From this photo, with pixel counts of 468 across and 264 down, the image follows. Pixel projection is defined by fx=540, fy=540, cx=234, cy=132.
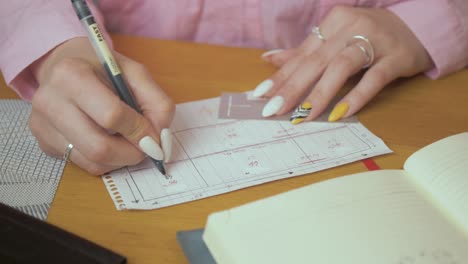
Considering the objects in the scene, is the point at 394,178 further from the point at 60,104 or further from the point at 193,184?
the point at 60,104

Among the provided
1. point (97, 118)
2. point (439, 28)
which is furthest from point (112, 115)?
point (439, 28)

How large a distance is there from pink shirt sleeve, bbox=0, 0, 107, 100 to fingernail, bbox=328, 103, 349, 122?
1.07 feet

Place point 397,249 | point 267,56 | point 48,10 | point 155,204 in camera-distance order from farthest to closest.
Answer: point 267,56
point 48,10
point 155,204
point 397,249

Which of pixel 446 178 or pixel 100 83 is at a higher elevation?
pixel 100 83

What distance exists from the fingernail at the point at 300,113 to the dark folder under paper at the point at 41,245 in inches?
11.9

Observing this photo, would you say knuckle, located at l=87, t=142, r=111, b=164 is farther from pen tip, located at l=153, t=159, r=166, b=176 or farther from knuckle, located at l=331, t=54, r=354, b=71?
knuckle, located at l=331, t=54, r=354, b=71

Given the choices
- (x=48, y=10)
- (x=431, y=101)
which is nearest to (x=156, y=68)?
(x=48, y=10)

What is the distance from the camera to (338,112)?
2.26 ft

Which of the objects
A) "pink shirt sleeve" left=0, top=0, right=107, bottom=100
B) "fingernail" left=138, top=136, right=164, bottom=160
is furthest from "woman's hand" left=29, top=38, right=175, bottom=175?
"pink shirt sleeve" left=0, top=0, right=107, bottom=100

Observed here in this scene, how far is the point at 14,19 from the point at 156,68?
0.20 metres

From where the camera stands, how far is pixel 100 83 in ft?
1.76

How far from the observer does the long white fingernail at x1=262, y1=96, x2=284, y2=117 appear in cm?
68

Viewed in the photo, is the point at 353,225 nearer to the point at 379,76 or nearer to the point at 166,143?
the point at 166,143

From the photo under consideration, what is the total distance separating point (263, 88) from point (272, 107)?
0.05 meters
